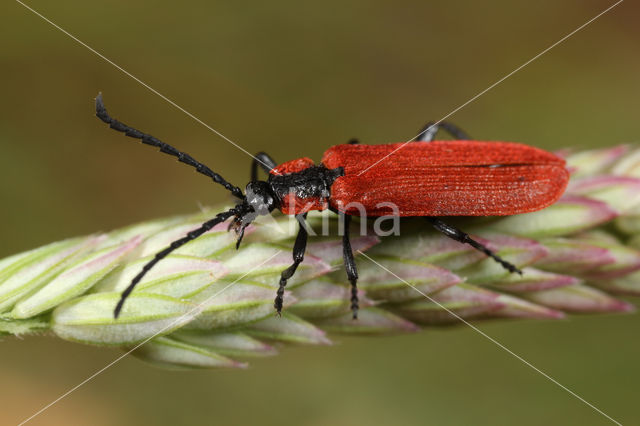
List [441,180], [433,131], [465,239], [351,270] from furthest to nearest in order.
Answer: [433,131]
[441,180]
[465,239]
[351,270]


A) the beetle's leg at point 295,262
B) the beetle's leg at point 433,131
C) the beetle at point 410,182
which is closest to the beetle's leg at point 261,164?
the beetle at point 410,182

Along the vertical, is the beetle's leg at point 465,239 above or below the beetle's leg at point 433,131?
below

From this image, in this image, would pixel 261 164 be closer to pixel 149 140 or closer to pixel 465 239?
pixel 149 140

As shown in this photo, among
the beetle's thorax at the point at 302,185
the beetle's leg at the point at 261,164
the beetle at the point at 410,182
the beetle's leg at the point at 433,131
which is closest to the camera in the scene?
the beetle at the point at 410,182

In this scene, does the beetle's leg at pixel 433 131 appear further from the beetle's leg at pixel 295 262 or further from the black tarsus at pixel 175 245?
the black tarsus at pixel 175 245

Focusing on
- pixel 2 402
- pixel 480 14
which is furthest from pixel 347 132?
pixel 2 402

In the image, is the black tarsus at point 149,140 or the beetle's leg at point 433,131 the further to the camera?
the beetle's leg at point 433,131

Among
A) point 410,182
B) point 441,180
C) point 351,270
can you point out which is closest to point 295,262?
point 351,270
